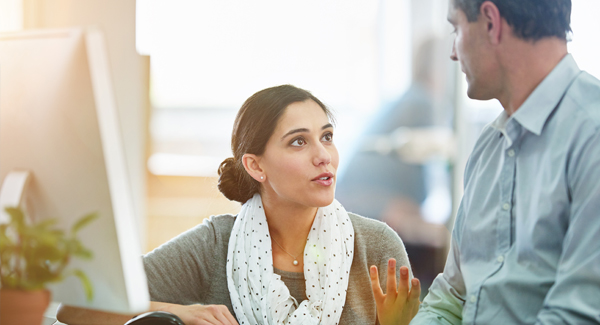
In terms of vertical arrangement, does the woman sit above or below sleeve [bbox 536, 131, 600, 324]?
below

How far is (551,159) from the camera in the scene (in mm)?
918

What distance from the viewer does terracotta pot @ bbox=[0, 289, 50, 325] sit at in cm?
69

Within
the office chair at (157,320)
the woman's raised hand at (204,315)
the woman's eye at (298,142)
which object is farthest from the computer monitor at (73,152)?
the woman's eye at (298,142)

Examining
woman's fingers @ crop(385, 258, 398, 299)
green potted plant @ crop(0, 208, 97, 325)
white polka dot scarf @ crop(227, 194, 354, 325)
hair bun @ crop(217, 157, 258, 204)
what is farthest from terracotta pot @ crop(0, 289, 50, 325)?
hair bun @ crop(217, 157, 258, 204)

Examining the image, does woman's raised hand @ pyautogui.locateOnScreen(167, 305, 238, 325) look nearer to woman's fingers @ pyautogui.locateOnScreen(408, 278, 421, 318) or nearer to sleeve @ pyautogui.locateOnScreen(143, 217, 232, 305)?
sleeve @ pyautogui.locateOnScreen(143, 217, 232, 305)

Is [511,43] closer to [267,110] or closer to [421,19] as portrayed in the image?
[267,110]

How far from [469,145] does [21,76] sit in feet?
8.92

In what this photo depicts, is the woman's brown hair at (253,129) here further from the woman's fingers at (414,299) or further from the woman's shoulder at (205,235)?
the woman's fingers at (414,299)

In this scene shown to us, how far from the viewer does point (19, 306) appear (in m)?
0.70

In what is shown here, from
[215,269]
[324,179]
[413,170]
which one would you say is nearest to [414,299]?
[324,179]

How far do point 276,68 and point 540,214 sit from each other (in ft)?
8.60

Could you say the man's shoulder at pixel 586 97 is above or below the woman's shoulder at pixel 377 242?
above

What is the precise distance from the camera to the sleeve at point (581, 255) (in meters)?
0.82

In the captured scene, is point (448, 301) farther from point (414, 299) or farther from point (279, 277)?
point (279, 277)
